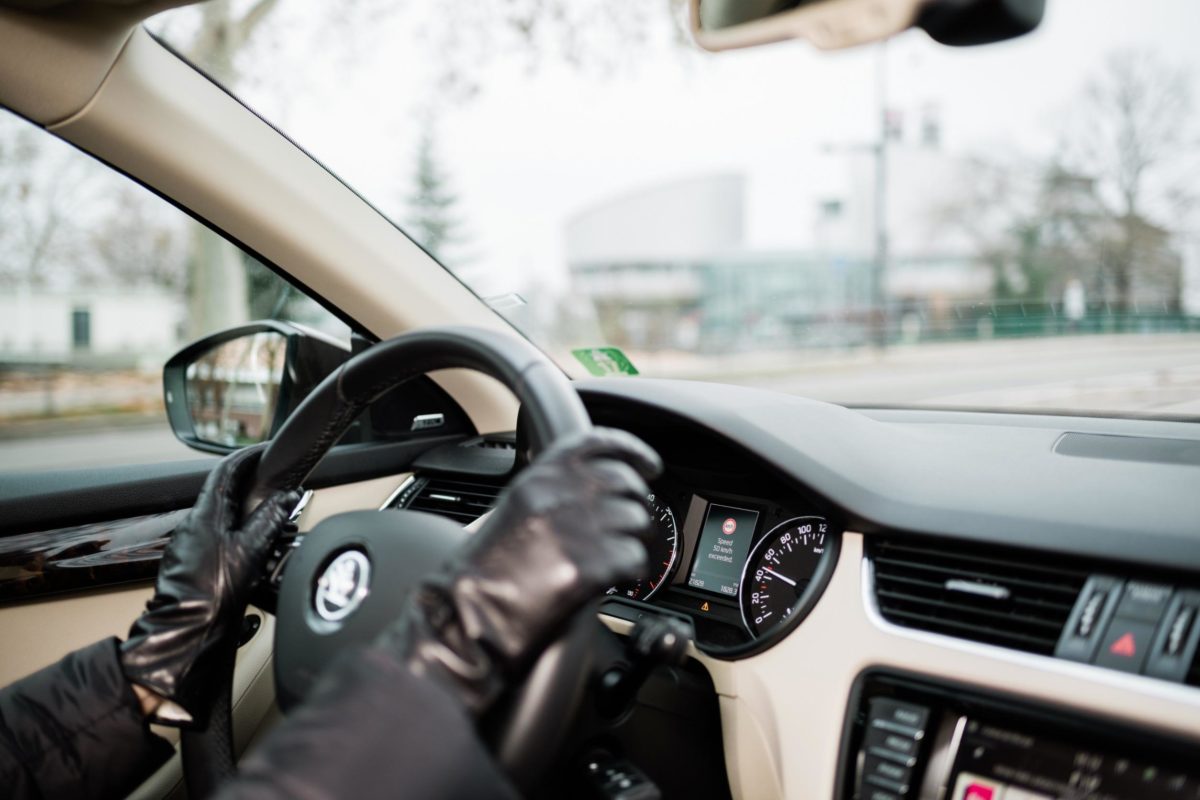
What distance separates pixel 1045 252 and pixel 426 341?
2.69 metres

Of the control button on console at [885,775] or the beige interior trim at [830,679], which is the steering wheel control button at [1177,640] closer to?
the beige interior trim at [830,679]

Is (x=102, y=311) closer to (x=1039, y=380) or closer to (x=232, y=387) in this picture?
(x=232, y=387)

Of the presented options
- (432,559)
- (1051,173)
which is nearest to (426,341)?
(432,559)

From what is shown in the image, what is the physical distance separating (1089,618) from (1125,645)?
0.23 ft

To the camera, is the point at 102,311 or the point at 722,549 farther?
the point at 102,311

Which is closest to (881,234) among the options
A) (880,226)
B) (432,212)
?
(880,226)

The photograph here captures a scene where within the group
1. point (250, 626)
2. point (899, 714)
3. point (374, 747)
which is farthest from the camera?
point (250, 626)

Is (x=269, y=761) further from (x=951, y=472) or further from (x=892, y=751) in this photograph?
(x=951, y=472)

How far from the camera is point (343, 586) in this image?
135 cm

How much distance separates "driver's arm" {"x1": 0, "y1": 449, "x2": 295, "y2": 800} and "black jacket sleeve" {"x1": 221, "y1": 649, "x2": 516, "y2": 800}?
61cm

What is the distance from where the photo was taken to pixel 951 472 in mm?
1923

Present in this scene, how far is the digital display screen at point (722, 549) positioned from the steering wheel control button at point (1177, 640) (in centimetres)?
85

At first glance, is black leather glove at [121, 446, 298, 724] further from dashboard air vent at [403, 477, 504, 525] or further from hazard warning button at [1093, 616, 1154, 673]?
hazard warning button at [1093, 616, 1154, 673]

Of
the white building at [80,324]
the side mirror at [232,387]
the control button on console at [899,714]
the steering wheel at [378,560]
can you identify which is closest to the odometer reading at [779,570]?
the control button on console at [899,714]
